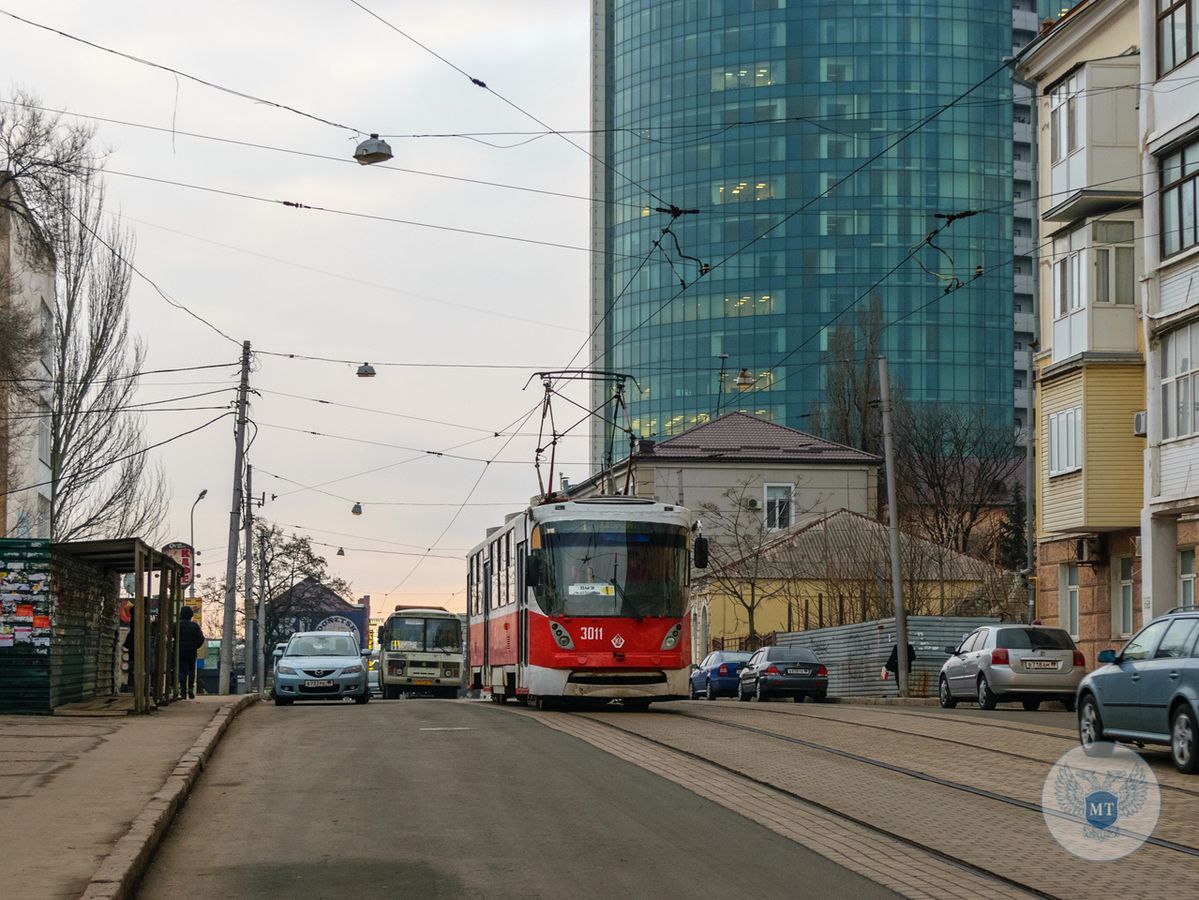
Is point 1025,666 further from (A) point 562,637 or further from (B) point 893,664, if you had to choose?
(B) point 893,664

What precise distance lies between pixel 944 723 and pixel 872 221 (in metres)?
93.4

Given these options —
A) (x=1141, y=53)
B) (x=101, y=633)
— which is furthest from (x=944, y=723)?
(x=1141, y=53)

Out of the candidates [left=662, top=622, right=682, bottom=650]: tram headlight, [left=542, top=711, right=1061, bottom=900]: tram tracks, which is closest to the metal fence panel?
[left=662, top=622, right=682, bottom=650]: tram headlight

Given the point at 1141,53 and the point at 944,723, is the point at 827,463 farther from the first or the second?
the point at 944,723

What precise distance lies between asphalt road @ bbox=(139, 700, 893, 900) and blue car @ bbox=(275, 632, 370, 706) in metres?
18.5

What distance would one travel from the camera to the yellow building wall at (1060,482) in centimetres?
3578

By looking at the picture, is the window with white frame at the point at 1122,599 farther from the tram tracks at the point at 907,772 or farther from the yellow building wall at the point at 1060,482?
the tram tracks at the point at 907,772

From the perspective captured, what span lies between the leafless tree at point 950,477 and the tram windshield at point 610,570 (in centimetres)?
4597

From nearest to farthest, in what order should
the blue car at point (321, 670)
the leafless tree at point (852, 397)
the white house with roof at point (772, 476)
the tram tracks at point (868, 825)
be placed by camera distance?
the tram tracks at point (868, 825) < the blue car at point (321, 670) < the white house with roof at point (772, 476) < the leafless tree at point (852, 397)

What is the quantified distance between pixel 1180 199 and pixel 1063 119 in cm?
599

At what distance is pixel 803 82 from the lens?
4498 inches

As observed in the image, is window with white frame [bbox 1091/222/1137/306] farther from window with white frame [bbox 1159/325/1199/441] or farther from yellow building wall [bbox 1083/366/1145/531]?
window with white frame [bbox 1159/325/1199/441]

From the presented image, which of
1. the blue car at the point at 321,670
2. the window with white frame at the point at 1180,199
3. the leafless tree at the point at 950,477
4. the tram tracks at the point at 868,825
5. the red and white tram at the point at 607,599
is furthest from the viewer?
the leafless tree at the point at 950,477

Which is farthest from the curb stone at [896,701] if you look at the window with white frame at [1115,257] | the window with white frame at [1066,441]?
Answer: the window with white frame at [1115,257]
